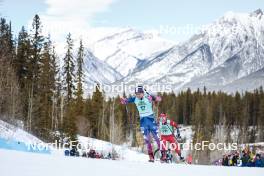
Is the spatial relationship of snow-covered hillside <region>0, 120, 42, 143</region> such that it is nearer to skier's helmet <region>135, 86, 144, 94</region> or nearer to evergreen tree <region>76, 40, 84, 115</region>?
skier's helmet <region>135, 86, 144, 94</region>

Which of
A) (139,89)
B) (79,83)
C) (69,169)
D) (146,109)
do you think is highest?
(79,83)

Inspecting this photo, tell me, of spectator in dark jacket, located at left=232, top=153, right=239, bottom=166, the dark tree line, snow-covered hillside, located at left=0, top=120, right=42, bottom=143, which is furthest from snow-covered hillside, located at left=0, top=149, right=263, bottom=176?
the dark tree line

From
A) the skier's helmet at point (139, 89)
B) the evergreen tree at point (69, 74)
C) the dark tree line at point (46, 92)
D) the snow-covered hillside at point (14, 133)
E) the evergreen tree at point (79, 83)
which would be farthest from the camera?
the evergreen tree at point (79, 83)

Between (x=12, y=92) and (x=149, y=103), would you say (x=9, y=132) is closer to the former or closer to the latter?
(x=12, y=92)

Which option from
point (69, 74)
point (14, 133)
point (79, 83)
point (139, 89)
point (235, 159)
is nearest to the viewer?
point (139, 89)

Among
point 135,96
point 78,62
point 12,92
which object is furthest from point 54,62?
point 135,96

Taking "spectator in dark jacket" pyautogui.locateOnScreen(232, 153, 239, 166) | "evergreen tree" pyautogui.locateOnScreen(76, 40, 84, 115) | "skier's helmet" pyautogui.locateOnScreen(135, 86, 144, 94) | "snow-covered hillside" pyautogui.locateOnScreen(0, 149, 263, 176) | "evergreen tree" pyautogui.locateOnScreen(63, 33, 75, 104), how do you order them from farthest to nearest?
"evergreen tree" pyautogui.locateOnScreen(76, 40, 84, 115) → "evergreen tree" pyautogui.locateOnScreen(63, 33, 75, 104) → "spectator in dark jacket" pyautogui.locateOnScreen(232, 153, 239, 166) → "skier's helmet" pyautogui.locateOnScreen(135, 86, 144, 94) → "snow-covered hillside" pyautogui.locateOnScreen(0, 149, 263, 176)

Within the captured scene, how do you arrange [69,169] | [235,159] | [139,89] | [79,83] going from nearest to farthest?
[69,169] < [139,89] < [235,159] < [79,83]

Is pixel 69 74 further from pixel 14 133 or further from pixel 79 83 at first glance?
pixel 14 133

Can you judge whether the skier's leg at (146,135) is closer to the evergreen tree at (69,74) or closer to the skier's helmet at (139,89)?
the skier's helmet at (139,89)

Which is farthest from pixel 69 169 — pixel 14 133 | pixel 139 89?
pixel 14 133

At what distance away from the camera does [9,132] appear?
93.8 ft

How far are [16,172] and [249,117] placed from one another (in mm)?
123969

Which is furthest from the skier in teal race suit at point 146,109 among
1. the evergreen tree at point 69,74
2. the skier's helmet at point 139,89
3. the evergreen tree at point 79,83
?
the evergreen tree at point 79,83
